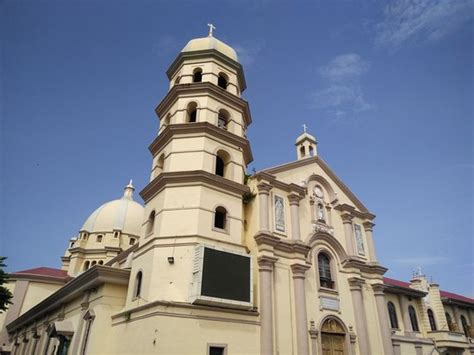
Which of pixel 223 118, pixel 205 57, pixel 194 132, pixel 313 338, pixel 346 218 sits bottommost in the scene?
pixel 313 338

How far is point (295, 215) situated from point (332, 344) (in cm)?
688

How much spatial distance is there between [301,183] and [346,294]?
6919 millimetres

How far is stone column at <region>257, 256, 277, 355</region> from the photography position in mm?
15609

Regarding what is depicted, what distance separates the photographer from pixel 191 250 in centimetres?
1591

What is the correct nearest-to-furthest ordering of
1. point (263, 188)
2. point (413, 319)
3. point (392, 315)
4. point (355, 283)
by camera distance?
point (263, 188)
point (355, 283)
point (392, 315)
point (413, 319)

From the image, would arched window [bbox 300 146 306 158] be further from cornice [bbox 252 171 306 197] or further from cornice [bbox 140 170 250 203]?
cornice [bbox 140 170 250 203]

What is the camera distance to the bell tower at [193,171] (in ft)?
52.4

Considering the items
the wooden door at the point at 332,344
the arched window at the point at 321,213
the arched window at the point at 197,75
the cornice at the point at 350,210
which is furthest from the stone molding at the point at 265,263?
the arched window at the point at 197,75

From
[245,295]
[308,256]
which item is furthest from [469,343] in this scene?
[245,295]

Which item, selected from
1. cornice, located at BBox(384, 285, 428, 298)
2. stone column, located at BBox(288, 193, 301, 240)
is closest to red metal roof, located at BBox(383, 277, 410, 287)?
cornice, located at BBox(384, 285, 428, 298)

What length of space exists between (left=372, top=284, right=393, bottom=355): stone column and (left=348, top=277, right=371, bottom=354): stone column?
4.66 feet

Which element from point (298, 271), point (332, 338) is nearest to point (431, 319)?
point (332, 338)

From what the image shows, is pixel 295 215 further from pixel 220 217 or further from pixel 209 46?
pixel 209 46

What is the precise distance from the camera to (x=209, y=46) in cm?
2316
